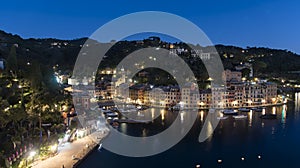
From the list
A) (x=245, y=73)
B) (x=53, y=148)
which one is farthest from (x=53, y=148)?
(x=245, y=73)

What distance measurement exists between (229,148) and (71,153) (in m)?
4.20

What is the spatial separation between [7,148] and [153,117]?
7318 mm

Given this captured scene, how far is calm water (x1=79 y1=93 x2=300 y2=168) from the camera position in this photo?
6.70 metres

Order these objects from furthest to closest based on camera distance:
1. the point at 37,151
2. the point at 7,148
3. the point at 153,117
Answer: the point at 153,117 → the point at 37,151 → the point at 7,148

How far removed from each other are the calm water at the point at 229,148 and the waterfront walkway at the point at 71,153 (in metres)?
0.24

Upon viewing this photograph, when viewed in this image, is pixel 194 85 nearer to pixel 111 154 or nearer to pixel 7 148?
pixel 111 154

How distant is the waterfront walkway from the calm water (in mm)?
241

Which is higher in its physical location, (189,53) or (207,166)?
(189,53)

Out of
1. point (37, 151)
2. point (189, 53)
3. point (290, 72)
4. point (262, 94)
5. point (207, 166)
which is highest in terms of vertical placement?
point (189, 53)

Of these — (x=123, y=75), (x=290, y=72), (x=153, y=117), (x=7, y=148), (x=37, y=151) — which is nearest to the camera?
(x=7, y=148)

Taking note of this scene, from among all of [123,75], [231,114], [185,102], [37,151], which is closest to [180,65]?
[123,75]

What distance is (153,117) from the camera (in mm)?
12086

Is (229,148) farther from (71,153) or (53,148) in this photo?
(53,148)

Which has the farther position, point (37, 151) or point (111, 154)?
point (111, 154)
